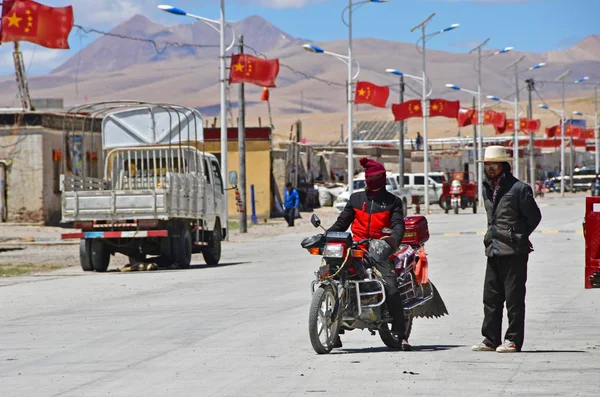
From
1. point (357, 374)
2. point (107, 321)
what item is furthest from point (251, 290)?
point (357, 374)

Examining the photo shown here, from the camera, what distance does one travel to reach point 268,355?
36.4ft

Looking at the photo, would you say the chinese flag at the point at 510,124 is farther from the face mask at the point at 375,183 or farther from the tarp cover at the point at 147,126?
the face mask at the point at 375,183

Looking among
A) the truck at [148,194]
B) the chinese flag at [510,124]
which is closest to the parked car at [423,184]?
the chinese flag at [510,124]

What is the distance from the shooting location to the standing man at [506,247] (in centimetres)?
1109

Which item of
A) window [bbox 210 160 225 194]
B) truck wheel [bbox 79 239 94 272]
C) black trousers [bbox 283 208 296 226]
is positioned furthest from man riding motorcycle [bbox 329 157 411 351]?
black trousers [bbox 283 208 296 226]

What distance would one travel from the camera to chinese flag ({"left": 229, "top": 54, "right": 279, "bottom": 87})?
40.7 m

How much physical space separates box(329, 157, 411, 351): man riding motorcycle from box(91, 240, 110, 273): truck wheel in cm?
1420

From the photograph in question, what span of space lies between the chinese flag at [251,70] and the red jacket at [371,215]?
28.8 meters

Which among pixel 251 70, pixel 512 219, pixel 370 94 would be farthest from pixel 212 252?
pixel 370 94

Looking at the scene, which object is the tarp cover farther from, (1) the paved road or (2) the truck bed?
(1) the paved road

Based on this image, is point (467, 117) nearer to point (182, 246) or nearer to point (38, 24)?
point (38, 24)

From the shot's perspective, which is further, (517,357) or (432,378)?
(517,357)

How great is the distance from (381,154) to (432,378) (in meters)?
80.3

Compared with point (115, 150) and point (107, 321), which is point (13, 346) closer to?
point (107, 321)
